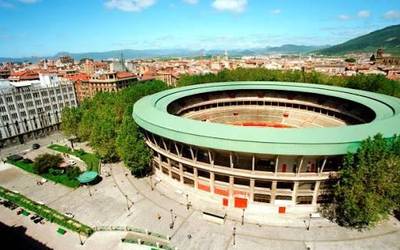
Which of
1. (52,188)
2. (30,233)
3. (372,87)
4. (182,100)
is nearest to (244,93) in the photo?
(182,100)

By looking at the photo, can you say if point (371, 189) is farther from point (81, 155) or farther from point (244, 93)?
point (81, 155)

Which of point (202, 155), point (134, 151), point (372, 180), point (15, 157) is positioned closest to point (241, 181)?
point (202, 155)

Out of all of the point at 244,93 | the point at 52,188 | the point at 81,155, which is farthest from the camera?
the point at 244,93

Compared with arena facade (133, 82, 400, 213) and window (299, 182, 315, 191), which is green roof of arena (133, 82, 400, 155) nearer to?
arena facade (133, 82, 400, 213)

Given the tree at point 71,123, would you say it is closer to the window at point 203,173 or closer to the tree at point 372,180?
the window at point 203,173

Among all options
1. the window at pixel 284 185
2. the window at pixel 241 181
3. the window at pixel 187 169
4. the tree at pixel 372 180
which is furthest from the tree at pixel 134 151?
the tree at pixel 372 180
